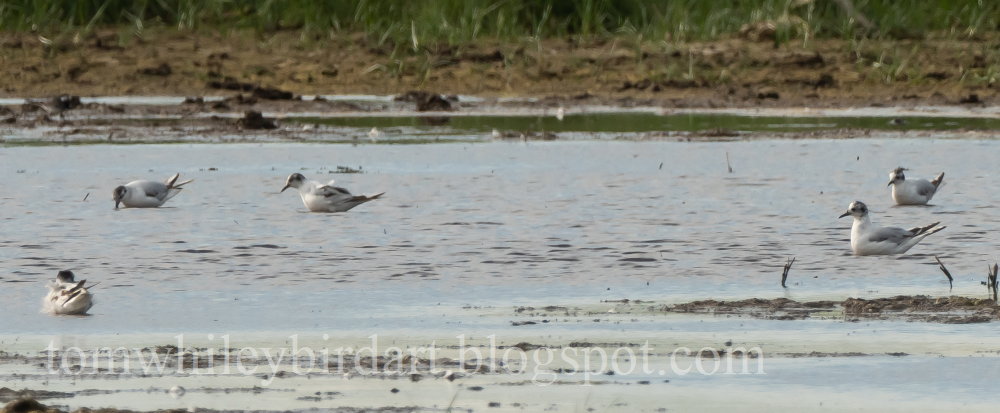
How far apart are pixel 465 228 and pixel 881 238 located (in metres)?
2.68

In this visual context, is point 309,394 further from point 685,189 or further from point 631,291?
point 685,189

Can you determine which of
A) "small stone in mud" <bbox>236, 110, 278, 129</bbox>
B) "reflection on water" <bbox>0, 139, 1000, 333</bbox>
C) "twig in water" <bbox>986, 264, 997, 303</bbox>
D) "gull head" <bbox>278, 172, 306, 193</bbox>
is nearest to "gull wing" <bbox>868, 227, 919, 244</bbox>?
"reflection on water" <bbox>0, 139, 1000, 333</bbox>

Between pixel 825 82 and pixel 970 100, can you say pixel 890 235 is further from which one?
pixel 825 82

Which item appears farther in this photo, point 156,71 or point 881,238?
point 156,71

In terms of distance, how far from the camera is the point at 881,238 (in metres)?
10.8

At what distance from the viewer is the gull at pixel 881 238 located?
1077 centimetres

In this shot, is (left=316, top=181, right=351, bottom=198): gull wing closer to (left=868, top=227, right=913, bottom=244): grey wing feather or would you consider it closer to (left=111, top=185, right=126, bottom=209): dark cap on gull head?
(left=111, top=185, right=126, bottom=209): dark cap on gull head

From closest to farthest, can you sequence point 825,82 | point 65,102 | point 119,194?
point 119,194
point 65,102
point 825,82

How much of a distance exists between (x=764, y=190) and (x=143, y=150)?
21.0ft

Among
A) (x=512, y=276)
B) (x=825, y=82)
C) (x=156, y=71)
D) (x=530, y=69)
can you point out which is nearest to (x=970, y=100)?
(x=825, y=82)

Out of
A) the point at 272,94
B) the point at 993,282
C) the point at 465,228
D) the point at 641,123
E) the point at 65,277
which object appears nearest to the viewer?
the point at 65,277

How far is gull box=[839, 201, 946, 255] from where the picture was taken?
10773 mm

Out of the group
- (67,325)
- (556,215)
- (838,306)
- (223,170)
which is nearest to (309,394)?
(67,325)

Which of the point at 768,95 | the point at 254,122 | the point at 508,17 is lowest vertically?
the point at 254,122
